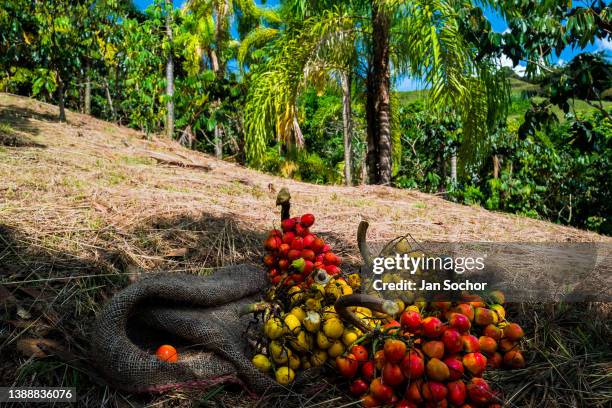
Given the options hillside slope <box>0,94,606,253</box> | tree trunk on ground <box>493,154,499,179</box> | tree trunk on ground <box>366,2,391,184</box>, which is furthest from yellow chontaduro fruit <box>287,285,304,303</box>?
tree trunk on ground <box>493,154,499,179</box>

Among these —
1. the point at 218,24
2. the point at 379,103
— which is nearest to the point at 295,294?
the point at 379,103

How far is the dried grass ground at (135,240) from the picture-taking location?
4.52 ft

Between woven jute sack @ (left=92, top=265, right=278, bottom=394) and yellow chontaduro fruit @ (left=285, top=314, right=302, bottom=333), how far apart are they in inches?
6.6

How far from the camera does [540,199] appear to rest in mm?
10617

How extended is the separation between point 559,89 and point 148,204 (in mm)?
3327

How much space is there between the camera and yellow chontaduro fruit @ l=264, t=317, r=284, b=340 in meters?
1.38

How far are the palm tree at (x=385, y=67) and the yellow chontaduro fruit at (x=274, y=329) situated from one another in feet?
14.9

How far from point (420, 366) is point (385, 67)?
577 centimetres

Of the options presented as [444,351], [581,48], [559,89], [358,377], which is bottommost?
[358,377]

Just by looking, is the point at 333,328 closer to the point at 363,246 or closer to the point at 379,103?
the point at 363,246

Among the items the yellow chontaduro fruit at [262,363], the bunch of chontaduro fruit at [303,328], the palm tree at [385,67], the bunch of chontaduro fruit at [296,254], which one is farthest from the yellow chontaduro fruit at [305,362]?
the palm tree at [385,67]

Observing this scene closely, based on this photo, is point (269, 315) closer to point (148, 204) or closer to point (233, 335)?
point (233, 335)

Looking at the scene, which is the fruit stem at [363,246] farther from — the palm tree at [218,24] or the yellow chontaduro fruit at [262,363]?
the palm tree at [218,24]

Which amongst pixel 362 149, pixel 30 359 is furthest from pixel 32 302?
pixel 362 149
